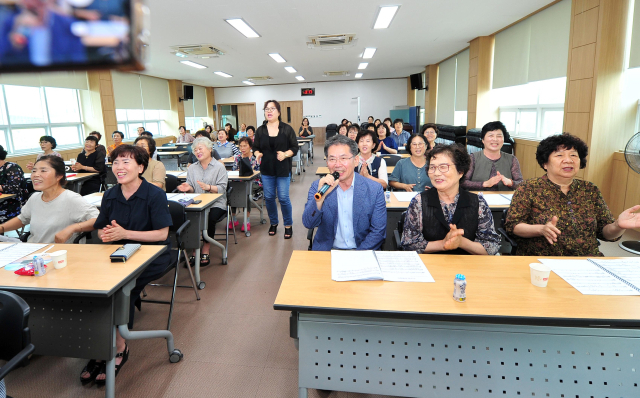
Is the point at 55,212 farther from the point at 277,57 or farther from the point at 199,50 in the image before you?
the point at 277,57

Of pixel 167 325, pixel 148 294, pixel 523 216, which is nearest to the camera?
pixel 523 216

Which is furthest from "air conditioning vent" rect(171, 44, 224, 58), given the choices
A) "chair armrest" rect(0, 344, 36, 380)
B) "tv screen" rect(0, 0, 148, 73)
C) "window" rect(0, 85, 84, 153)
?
"tv screen" rect(0, 0, 148, 73)

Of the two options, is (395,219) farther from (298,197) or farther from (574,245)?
(298,197)

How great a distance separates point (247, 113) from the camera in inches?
712

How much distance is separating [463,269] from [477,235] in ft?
1.57

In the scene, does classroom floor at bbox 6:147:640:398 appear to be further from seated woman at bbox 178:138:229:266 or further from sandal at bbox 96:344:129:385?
seated woman at bbox 178:138:229:266

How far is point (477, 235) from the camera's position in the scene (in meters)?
2.15

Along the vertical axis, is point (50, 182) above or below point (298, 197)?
above

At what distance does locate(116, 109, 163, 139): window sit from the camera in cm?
1130

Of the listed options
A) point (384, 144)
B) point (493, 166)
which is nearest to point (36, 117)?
point (384, 144)

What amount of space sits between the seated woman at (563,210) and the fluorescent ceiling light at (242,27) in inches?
212

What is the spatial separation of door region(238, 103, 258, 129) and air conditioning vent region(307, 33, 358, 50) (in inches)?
402

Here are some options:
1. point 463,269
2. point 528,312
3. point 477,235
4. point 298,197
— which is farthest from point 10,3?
point 298,197

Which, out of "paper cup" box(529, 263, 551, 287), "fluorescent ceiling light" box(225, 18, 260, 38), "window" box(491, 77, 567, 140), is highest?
"fluorescent ceiling light" box(225, 18, 260, 38)
